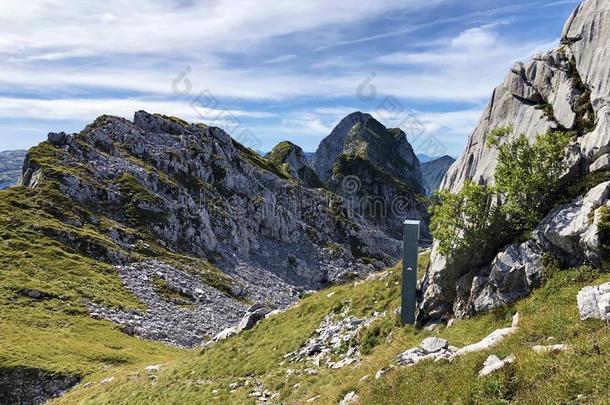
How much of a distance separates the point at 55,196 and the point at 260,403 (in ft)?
333

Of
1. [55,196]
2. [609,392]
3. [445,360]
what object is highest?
[55,196]

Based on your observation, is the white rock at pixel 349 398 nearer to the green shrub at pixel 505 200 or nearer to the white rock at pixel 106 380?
the green shrub at pixel 505 200

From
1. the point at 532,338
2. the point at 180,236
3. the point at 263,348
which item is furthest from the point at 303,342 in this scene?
the point at 180,236

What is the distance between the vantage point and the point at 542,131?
24.5m

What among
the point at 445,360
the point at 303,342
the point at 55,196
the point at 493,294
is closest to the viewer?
the point at 445,360

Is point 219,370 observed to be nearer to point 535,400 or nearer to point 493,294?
point 493,294

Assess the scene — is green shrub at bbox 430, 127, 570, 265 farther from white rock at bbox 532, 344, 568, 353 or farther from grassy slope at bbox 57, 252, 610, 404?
white rock at bbox 532, 344, 568, 353

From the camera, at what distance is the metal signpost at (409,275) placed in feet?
86.6

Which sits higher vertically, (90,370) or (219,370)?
(219,370)

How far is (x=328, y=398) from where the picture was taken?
19.1 metres

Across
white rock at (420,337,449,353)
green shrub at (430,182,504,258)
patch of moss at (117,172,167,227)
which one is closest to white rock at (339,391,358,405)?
white rock at (420,337,449,353)

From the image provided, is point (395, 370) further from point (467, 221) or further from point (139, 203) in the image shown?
point (139, 203)

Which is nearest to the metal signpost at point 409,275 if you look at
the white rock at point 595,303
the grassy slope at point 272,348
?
the grassy slope at point 272,348

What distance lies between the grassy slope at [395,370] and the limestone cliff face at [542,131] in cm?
143
